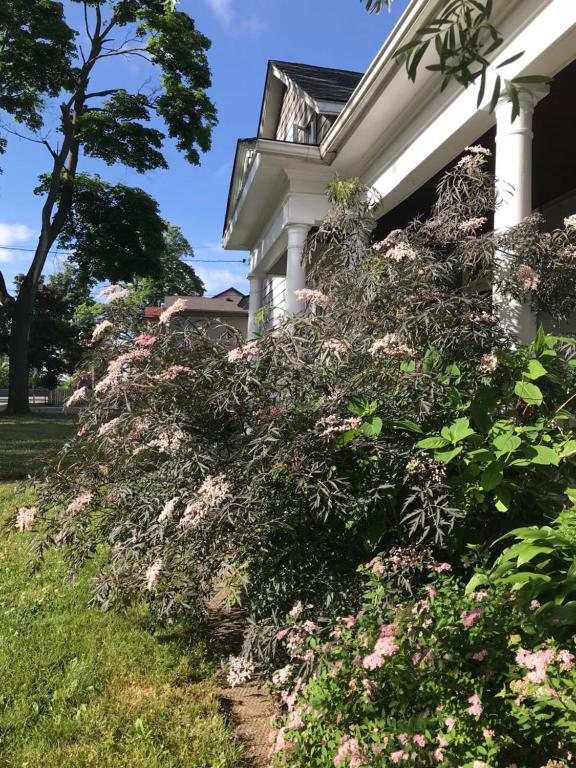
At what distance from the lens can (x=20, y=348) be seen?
18484mm

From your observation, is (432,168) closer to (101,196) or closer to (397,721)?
(397,721)

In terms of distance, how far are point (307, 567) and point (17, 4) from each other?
19625mm

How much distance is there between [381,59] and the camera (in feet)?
15.7

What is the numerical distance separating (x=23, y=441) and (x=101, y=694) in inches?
381

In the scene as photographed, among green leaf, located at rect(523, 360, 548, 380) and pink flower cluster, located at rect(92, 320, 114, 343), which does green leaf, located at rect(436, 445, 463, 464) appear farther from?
pink flower cluster, located at rect(92, 320, 114, 343)

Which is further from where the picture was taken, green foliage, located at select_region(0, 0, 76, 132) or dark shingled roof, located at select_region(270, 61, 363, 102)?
green foliage, located at select_region(0, 0, 76, 132)

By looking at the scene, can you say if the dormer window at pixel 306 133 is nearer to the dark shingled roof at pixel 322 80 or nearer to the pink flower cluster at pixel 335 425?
the dark shingled roof at pixel 322 80

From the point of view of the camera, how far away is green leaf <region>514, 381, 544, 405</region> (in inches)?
104

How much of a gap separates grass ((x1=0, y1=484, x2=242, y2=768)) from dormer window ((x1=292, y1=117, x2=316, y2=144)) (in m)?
7.81

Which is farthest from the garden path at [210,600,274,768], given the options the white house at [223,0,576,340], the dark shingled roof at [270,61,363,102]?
the dark shingled roof at [270,61,363,102]

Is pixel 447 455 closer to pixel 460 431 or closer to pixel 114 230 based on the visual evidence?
pixel 460 431

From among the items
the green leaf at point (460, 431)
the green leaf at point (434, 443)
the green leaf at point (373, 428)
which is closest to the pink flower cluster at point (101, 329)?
the green leaf at point (373, 428)

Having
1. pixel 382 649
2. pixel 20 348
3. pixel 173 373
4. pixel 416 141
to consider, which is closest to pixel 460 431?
pixel 382 649

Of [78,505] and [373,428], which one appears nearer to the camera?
[373,428]
